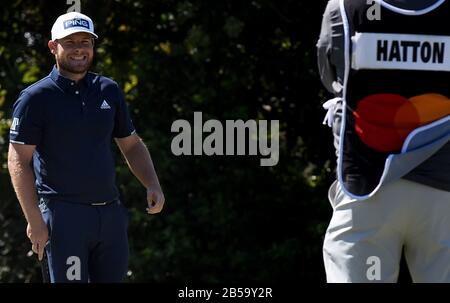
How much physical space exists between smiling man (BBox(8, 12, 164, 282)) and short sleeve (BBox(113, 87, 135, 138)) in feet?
0.23

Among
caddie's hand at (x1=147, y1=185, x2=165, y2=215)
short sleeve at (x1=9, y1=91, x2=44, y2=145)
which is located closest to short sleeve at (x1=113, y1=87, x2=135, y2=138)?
caddie's hand at (x1=147, y1=185, x2=165, y2=215)

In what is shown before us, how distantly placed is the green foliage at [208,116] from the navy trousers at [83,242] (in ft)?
9.27

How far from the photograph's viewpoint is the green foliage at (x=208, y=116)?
7.35m

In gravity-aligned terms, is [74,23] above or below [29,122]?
above

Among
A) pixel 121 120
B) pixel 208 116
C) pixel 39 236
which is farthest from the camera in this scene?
pixel 208 116

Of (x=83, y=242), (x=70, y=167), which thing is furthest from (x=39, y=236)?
(x=70, y=167)

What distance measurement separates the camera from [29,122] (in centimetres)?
426

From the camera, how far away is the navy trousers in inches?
169

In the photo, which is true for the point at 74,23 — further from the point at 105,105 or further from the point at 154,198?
the point at 154,198

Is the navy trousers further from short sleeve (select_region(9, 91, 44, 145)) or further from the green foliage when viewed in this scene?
the green foliage

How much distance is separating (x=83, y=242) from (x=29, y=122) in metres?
0.58

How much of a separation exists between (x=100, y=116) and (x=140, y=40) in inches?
137

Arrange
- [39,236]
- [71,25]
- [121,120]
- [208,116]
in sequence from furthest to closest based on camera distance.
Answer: [208,116], [121,120], [71,25], [39,236]

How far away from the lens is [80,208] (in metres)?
4.31
